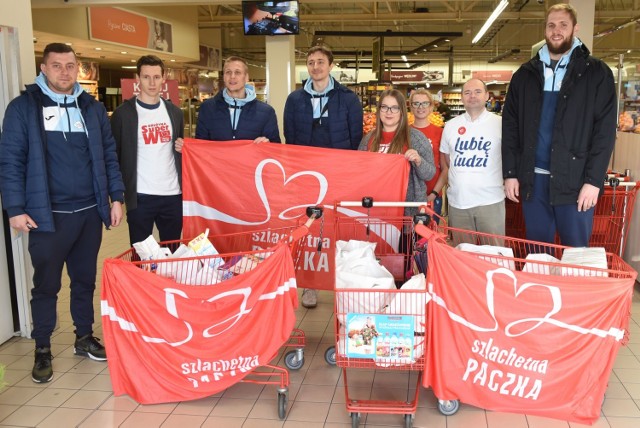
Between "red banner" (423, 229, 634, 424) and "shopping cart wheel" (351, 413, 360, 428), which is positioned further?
"shopping cart wheel" (351, 413, 360, 428)

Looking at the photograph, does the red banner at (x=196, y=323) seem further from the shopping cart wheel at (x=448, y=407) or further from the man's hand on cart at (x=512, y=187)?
the man's hand on cart at (x=512, y=187)

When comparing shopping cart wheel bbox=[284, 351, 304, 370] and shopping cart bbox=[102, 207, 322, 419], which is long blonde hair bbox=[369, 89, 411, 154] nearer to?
shopping cart bbox=[102, 207, 322, 419]

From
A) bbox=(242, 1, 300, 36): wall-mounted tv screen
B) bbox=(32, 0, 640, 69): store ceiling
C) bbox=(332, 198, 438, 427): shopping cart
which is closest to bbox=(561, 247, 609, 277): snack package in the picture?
bbox=(332, 198, 438, 427): shopping cart

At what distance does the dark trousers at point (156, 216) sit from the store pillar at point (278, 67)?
5889 mm

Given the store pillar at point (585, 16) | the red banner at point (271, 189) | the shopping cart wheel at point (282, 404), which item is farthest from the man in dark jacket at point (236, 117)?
the store pillar at point (585, 16)

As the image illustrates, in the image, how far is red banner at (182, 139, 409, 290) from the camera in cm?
400

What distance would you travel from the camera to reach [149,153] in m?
3.97

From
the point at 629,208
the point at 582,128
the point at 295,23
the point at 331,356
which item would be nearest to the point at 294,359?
the point at 331,356

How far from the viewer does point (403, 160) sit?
12.6ft

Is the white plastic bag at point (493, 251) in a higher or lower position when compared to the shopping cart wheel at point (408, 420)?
higher

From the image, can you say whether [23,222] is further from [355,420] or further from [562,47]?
[562,47]

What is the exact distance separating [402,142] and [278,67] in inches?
248

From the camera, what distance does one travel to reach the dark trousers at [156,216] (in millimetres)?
4012

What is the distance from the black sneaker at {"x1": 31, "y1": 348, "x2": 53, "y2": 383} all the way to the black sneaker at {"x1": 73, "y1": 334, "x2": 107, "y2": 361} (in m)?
0.22
